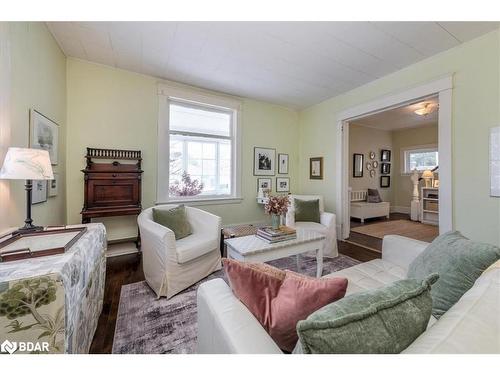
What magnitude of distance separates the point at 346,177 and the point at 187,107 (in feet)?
9.91

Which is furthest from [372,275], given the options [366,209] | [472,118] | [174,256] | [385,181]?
[385,181]

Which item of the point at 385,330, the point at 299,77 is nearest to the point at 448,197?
the point at 299,77

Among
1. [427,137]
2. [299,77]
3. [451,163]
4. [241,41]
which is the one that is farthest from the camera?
[427,137]

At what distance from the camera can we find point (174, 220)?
2.35m

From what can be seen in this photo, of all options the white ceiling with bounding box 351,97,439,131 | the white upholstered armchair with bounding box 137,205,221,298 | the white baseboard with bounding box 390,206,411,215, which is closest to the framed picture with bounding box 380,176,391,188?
the white baseboard with bounding box 390,206,411,215

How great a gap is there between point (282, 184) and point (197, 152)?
6.17ft

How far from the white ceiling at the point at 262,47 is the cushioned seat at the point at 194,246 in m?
2.17

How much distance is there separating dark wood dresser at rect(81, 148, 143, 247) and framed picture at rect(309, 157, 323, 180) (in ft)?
10.2

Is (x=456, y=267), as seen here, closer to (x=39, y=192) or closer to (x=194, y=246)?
(x=194, y=246)

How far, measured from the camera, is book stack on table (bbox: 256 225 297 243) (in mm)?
2049

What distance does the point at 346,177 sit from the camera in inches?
146

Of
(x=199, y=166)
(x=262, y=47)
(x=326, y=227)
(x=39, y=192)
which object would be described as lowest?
(x=326, y=227)
